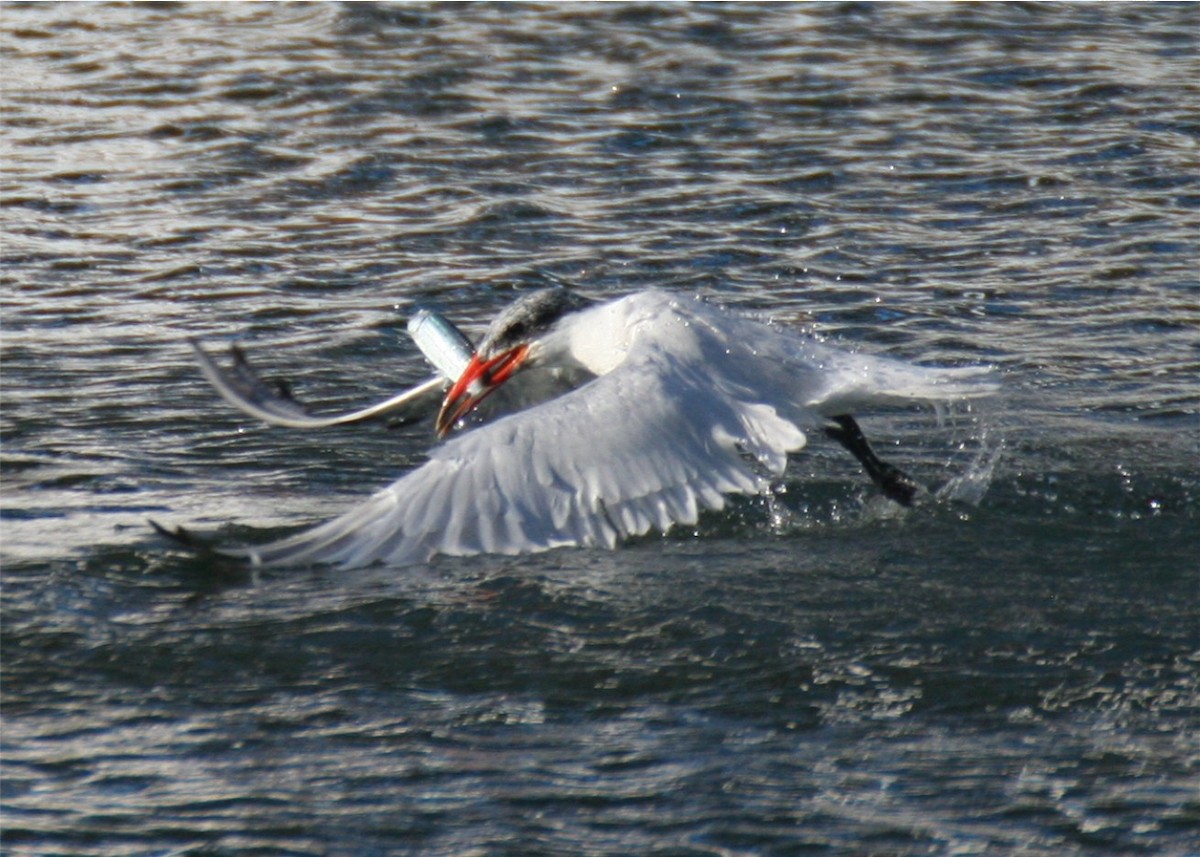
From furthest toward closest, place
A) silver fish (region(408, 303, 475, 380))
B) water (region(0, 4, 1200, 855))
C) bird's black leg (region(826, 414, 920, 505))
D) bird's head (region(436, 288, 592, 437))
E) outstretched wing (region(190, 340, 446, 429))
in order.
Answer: silver fish (region(408, 303, 475, 380)) → outstretched wing (region(190, 340, 446, 429)) → bird's head (region(436, 288, 592, 437)) → bird's black leg (region(826, 414, 920, 505)) → water (region(0, 4, 1200, 855))

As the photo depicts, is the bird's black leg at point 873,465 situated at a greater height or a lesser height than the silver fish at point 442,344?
lesser

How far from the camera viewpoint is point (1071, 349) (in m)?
8.62

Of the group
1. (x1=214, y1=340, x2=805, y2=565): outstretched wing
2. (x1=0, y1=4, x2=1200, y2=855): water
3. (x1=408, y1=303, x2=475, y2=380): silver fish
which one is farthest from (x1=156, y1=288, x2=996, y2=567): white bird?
(x1=0, y1=4, x2=1200, y2=855): water

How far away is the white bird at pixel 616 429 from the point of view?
549cm

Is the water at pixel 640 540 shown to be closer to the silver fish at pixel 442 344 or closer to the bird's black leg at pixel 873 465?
the bird's black leg at pixel 873 465

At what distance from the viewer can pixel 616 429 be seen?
578 centimetres

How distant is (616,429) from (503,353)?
131 centimetres

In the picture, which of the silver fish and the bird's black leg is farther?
the silver fish

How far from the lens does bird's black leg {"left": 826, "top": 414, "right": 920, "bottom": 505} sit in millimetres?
6766

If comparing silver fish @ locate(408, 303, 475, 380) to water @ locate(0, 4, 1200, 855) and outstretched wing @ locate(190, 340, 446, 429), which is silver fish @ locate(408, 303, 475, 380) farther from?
water @ locate(0, 4, 1200, 855)

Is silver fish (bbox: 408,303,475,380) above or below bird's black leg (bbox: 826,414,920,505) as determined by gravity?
above

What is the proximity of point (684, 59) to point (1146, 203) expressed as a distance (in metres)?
3.82

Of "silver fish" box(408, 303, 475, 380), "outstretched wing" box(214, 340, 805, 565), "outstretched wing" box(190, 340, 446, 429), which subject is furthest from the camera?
"silver fish" box(408, 303, 475, 380)

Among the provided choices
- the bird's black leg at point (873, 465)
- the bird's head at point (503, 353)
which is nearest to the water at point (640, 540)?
the bird's black leg at point (873, 465)
